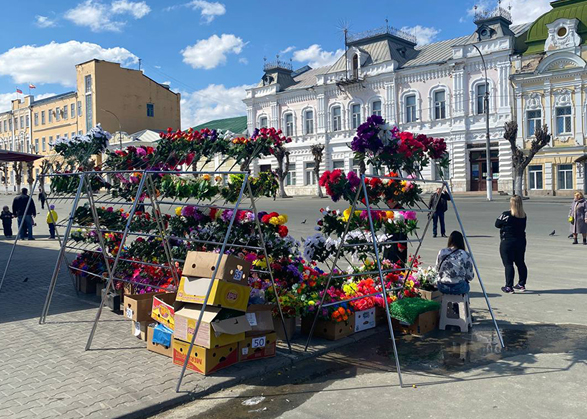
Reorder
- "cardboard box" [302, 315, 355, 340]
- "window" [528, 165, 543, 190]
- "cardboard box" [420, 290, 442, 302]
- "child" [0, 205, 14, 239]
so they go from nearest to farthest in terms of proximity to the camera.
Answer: "cardboard box" [302, 315, 355, 340] < "cardboard box" [420, 290, 442, 302] < "child" [0, 205, 14, 239] < "window" [528, 165, 543, 190]

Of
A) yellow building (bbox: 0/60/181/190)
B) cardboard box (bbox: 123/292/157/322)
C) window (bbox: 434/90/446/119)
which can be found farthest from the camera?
yellow building (bbox: 0/60/181/190)

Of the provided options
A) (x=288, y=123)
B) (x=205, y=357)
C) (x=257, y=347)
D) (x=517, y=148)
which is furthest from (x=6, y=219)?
(x=288, y=123)

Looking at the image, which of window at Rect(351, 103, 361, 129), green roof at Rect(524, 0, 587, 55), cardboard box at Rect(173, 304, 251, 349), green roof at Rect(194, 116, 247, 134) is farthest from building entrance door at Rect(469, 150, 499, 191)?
cardboard box at Rect(173, 304, 251, 349)

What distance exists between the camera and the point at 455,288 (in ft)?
23.5

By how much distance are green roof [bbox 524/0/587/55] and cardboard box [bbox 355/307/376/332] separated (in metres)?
36.5

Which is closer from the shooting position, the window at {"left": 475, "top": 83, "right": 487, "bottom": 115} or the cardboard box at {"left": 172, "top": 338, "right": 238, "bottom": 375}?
the cardboard box at {"left": 172, "top": 338, "right": 238, "bottom": 375}

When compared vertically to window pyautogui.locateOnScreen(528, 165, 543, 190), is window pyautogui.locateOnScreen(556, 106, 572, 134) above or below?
above

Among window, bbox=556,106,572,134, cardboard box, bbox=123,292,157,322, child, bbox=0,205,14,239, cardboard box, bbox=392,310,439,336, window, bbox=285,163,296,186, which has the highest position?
window, bbox=556,106,572,134

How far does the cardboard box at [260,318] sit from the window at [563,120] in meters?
36.6

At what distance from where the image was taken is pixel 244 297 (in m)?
5.66

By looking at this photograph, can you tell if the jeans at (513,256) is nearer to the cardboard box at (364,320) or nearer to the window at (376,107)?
the cardboard box at (364,320)

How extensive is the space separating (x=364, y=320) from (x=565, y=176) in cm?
3458

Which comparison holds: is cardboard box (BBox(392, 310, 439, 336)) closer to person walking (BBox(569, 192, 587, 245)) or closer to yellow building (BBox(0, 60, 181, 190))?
person walking (BBox(569, 192, 587, 245))

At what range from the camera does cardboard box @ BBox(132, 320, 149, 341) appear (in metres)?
6.63
